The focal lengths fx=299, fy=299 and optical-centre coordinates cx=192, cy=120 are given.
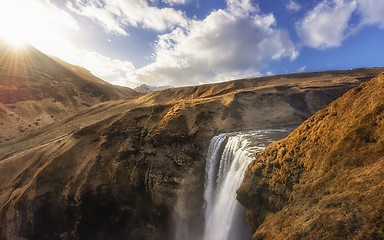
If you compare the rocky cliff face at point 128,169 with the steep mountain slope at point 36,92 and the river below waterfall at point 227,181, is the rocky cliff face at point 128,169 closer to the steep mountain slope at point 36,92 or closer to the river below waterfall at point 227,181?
the river below waterfall at point 227,181

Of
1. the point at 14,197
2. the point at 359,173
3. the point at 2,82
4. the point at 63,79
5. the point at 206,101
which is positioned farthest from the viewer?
the point at 63,79

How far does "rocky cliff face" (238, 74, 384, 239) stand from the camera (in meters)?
11.2

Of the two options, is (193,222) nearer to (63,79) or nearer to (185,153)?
(185,153)

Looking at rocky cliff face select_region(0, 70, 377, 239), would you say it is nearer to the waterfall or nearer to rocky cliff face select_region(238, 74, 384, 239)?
the waterfall

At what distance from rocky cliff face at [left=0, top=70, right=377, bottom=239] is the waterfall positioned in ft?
6.20

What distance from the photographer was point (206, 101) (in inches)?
1663

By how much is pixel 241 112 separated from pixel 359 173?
27055 millimetres

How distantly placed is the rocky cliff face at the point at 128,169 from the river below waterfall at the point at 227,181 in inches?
70.3

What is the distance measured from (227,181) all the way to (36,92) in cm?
8228

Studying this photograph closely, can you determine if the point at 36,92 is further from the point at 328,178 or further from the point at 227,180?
the point at 328,178

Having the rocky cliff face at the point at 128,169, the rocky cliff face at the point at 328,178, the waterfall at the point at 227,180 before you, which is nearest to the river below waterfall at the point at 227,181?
the waterfall at the point at 227,180

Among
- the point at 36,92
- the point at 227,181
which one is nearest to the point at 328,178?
Answer: the point at 227,181

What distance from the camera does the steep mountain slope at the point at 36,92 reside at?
73.2m

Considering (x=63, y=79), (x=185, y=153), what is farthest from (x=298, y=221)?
(x=63, y=79)
